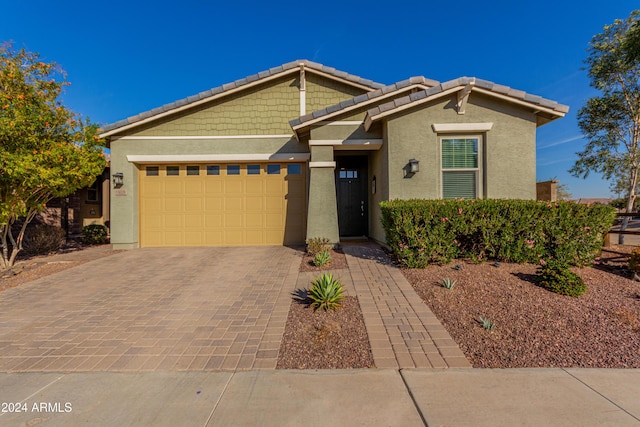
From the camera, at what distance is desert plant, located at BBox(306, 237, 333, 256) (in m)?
7.24

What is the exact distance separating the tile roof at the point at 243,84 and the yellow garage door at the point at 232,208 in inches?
77.3

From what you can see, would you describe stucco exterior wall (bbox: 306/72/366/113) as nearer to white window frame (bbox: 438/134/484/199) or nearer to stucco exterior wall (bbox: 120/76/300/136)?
stucco exterior wall (bbox: 120/76/300/136)

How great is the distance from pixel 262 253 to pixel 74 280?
419 centimetres

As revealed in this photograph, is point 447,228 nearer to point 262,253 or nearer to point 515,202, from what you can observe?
point 515,202

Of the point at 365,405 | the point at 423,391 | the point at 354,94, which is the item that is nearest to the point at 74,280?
the point at 365,405

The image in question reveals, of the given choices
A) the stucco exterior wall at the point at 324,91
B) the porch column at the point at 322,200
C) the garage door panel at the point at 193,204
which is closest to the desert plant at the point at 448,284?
the porch column at the point at 322,200

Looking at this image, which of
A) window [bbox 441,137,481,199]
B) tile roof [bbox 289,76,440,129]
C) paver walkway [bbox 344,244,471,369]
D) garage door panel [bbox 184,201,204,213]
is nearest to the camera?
paver walkway [bbox 344,244,471,369]

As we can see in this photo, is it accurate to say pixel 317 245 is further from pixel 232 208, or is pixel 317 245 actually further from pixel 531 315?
pixel 531 315

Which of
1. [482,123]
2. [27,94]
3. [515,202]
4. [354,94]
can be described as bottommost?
[515,202]

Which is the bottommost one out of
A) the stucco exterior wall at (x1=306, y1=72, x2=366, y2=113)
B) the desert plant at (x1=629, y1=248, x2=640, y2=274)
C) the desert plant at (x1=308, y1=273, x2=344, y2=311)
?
the desert plant at (x1=308, y1=273, x2=344, y2=311)

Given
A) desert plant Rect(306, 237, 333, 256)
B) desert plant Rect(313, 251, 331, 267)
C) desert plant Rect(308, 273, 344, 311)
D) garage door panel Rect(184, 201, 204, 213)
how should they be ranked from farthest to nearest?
garage door panel Rect(184, 201, 204, 213)
desert plant Rect(306, 237, 333, 256)
desert plant Rect(313, 251, 331, 267)
desert plant Rect(308, 273, 344, 311)

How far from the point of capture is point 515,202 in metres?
5.54

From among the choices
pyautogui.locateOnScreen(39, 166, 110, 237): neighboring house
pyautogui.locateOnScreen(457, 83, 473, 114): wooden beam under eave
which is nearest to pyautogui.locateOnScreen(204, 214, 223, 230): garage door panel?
pyautogui.locateOnScreen(39, 166, 110, 237): neighboring house

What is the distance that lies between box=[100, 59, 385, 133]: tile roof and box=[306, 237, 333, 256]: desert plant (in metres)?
5.66
